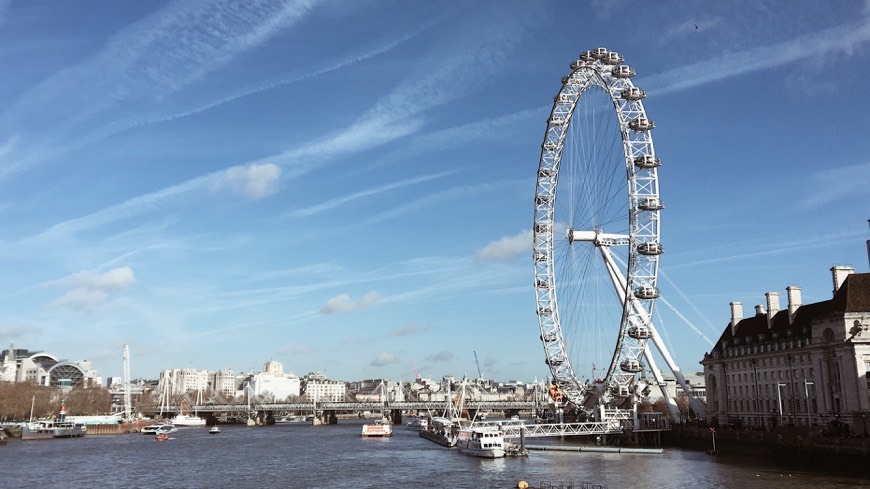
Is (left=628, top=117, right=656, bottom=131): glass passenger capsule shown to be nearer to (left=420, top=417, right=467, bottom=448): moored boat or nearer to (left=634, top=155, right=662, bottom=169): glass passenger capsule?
(left=634, top=155, right=662, bottom=169): glass passenger capsule

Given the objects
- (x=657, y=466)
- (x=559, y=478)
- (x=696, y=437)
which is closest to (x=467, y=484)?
(x=559, y=478)

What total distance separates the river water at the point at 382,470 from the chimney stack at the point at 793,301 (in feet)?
52.0

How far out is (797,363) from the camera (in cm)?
6762

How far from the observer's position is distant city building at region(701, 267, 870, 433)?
58938 mm

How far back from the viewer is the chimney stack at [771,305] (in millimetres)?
75500

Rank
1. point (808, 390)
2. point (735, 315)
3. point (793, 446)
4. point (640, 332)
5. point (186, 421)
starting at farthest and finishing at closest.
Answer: point (186, 421)
point (735, 315)
point (640, 332)
point (808, 390)
point (793, 446)

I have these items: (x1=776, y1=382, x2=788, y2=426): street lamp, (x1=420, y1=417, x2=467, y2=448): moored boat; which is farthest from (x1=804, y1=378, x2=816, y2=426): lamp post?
(x1=420, y1=417, x2=467, y2=448): moored boat

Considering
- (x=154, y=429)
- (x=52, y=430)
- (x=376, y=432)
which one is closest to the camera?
(x=376, y=432)

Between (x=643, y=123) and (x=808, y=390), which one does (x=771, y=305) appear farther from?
(x=643, y=123)

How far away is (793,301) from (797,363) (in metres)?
6.88

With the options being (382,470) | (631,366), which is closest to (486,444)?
(382,470)

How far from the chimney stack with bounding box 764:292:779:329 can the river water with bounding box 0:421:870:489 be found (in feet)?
51.7

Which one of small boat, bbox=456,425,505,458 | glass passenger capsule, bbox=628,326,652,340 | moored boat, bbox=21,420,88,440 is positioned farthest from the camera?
moored boat, bbox=21,420,88,440

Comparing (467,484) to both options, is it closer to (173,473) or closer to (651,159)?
(173,473)
